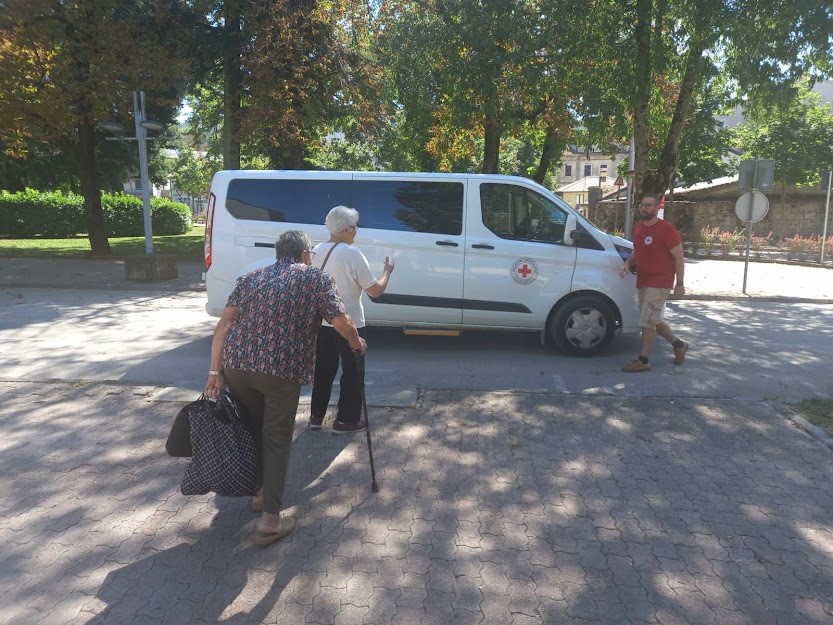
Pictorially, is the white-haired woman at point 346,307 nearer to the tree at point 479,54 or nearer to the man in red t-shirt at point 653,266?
the man in red t-shirt at point 653,266

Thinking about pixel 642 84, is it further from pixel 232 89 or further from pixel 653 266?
pixel 232 89

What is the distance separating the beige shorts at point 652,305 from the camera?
6566mm

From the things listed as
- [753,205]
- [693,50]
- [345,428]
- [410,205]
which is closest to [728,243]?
[753,205]

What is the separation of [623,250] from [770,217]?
3094 cm

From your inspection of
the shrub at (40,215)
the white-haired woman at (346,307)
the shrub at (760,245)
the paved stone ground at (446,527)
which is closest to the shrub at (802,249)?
the shrub at (760,245)

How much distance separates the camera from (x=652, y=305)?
6594 mm

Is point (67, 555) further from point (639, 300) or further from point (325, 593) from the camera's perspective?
point (639, 300)

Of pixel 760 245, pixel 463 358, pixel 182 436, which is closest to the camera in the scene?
pixel 182 436

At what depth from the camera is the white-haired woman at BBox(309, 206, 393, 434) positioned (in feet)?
14.3

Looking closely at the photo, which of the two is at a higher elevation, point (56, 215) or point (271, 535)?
point (56, 215)

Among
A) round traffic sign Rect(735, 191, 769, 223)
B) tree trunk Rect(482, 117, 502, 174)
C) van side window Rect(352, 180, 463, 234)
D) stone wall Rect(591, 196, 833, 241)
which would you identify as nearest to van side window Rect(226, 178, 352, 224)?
van side window Rect(352, 180, 463, 234)

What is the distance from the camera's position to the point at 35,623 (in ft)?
8.66

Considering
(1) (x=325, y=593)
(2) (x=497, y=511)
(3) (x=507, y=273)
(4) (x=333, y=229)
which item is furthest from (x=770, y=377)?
(1) (x=325, y=593)

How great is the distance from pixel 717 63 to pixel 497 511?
39.4 feet
